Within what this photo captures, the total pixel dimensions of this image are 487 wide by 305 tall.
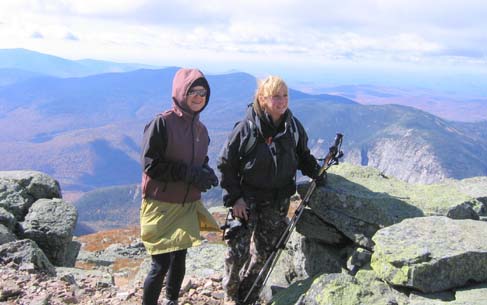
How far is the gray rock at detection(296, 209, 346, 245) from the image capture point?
10.0 metres

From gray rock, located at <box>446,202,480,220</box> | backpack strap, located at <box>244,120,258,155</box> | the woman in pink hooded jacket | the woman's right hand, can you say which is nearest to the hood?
the woman in pink hooded jacket

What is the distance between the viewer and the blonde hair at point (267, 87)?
7.91 meters

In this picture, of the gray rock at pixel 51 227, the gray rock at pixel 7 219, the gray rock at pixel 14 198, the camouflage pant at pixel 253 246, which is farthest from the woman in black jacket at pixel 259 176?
the gray rock at pixel 14 198

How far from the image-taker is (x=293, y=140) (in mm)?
8414

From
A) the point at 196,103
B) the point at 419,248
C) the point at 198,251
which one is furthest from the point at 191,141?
the point at 198,251

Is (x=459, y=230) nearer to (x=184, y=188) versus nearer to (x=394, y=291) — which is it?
(x=394, y=291)

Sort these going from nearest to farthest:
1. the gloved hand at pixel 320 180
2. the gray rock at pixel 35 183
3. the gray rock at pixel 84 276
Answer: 1. the gloved hand at pixel 320 180
2. the gray rock at pixel 84 276
3. the gray rock at pixel 35 183

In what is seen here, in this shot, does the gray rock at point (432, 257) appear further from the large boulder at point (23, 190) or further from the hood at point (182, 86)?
the large boulder at point (23, 190)

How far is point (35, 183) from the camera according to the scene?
17.0 meters

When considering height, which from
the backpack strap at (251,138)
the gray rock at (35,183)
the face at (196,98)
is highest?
the face at (196,98)

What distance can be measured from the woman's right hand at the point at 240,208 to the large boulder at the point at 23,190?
10.5 metres

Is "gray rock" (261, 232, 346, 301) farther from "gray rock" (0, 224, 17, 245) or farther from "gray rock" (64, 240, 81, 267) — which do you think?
"gray rock" (64, 240, 81, 267)

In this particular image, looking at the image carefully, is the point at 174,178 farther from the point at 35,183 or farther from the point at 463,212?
the point at 35,183

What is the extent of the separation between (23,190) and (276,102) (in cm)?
1248
